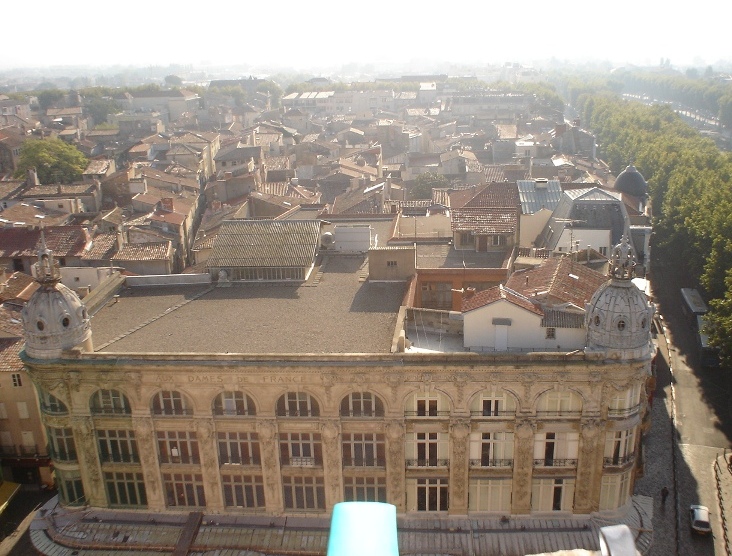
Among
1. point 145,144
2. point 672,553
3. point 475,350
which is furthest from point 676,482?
point 145,144

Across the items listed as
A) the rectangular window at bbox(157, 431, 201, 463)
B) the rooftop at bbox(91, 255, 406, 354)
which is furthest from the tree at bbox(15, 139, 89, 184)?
the rectangular window at bbox(157, 431, 201, 463)

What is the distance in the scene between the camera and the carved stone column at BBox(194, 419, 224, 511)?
47.7m

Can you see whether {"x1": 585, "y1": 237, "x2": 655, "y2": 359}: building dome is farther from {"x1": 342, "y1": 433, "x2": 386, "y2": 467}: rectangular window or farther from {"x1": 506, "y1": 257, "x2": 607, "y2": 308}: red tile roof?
{"x1": 342, "y1": 433, "x2": 386, "y2": 467}: rectangular window

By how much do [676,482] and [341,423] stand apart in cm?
3006

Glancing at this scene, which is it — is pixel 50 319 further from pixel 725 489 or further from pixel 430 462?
pixel 725 489

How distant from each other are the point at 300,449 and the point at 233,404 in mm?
5463

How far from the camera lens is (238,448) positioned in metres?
48.4

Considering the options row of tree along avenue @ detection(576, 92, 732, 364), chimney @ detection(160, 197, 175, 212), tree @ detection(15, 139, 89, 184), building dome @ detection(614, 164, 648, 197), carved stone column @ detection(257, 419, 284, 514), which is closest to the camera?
carved stone column @ detection(257, 419, 284, 514)

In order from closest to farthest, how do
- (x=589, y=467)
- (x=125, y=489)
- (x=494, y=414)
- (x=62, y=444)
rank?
(x=494, y=414)
(x=589, y=467)
(x=62, y=444)
(x=125, y=489)

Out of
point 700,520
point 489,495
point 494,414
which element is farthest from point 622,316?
point 700,520

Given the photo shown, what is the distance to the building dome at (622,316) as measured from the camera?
44.1 metres

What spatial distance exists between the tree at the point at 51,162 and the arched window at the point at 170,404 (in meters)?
104

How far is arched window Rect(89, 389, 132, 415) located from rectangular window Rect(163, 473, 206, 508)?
5.55m

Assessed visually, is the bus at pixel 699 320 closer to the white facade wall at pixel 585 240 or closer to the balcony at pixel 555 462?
the white facade wall at pixel 585 240
